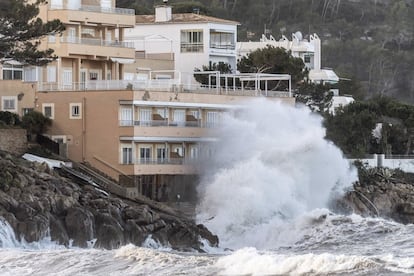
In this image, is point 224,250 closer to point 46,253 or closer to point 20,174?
point 20,174

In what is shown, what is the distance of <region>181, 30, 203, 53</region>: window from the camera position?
313 ft

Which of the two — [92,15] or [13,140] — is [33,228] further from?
[92,15]

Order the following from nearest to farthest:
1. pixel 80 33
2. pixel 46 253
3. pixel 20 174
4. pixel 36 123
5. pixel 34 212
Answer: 1. pixel 46 253
2. pixel 34 212
3. pixel 20 174
4. pixel 36 123
5. pixel 80 33

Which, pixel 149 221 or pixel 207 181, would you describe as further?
pixel 207 181

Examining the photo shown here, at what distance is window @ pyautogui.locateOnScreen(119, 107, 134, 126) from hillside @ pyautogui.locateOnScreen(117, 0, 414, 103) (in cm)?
8744

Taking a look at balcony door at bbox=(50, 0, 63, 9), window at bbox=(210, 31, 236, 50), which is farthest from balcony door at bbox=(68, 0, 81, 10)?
window at bbox=(210, 31, 236, 50)

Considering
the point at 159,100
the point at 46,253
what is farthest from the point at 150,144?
the point at 46,253

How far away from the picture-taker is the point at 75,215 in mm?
61594

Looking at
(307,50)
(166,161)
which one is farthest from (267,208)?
(307,50)

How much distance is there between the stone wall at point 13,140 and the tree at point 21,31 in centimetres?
352

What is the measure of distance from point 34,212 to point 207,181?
48.3 feet

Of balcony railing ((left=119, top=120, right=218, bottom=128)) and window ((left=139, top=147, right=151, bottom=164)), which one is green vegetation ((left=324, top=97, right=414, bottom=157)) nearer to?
balcony railing ((left=119, top=120, right=218, bottom=128))

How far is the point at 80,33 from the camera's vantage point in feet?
273

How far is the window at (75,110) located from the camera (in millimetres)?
74938
